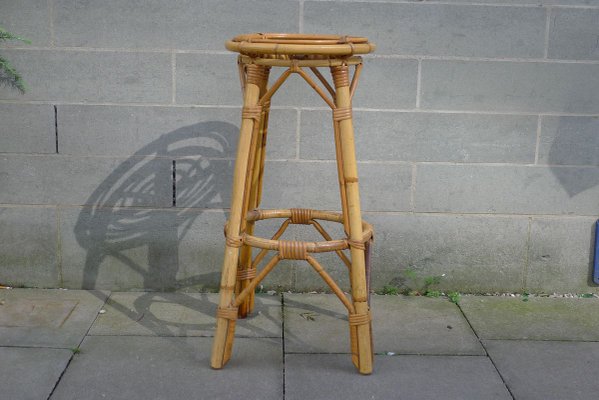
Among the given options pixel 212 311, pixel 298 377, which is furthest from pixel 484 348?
pixel 212 311

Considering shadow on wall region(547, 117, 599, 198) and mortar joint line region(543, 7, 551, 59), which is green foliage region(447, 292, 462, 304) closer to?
shadow on wall region(547, 117, 599, 198)

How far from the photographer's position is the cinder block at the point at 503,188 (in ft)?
12.7

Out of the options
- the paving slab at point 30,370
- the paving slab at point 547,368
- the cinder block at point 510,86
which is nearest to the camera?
the paving slab at point 30,370

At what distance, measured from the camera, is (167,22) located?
3682mm

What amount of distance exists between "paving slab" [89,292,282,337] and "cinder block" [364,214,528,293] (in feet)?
1.97

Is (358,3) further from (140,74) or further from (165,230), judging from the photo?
(165,230)

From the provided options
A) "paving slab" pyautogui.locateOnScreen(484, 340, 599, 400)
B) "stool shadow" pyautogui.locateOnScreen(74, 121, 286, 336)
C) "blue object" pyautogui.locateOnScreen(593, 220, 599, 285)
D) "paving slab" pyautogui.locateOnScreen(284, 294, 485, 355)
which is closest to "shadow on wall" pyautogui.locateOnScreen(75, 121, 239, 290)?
"stool shadow" pyautogui.locateOnScreen(74, 121, 286, 336)

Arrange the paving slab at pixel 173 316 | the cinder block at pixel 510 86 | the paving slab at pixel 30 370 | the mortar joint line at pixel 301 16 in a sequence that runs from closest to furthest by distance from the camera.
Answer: the paving slab at pixel 30 370
the paving slab at pixel 173 316
the mortar joint line at pixel 301 16
the cinder block at pixel 510 86

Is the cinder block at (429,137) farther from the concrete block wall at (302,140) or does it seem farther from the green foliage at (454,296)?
the green foliage at (454,296)

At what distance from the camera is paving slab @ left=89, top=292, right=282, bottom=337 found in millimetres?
3465

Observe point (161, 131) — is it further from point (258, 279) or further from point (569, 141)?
point (569, 141)

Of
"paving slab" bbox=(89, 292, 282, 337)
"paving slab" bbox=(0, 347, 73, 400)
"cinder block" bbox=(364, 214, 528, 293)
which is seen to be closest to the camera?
"paving slab" bbox=(0, 347, 73, 400)

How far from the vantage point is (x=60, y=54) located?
146 inches

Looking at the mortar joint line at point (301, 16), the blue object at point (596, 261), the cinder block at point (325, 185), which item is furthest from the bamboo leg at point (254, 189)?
the blue object at point (596, 261)
